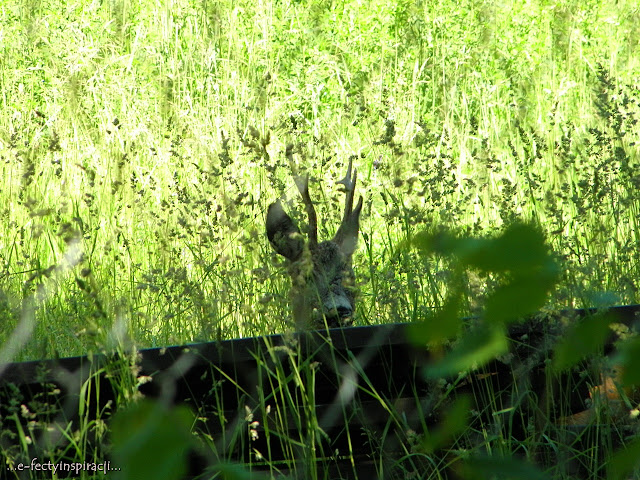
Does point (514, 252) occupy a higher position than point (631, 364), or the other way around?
point (514, 252)

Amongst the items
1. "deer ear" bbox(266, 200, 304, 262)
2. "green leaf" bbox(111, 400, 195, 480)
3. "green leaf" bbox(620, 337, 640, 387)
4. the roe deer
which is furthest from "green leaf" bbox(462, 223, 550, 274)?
"deer ear" bbox(266, 200, 304, 262)

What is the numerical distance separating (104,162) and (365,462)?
4.38 m

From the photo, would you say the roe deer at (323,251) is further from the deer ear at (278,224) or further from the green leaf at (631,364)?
the green leaf at (631,364)

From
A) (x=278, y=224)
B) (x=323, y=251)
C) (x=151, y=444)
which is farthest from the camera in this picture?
(x=323, y=251)

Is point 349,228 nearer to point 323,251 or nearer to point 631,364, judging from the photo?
point 323,251

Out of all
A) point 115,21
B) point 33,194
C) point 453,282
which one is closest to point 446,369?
point 453,282

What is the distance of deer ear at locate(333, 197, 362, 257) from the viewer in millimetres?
3510

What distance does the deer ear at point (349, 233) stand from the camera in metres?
3.51

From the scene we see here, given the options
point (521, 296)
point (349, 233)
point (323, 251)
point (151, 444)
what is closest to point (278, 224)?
point (323, 251)

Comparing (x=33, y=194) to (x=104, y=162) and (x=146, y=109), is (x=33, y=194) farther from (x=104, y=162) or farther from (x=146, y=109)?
(x=146, y=109)

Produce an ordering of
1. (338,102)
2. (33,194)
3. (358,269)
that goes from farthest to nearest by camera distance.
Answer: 1. (338,102)
2. (33,194)
3. (358,269)

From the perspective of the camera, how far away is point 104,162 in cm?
625

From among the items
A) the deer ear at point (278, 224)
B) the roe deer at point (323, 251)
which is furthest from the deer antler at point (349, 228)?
the deer ear at point (278, 224)

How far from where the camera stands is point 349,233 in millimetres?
3566
